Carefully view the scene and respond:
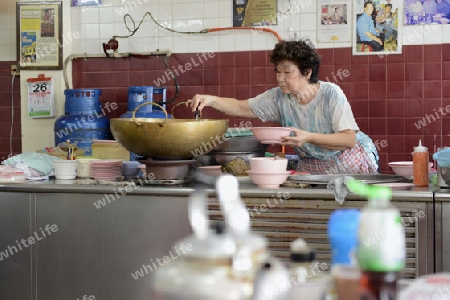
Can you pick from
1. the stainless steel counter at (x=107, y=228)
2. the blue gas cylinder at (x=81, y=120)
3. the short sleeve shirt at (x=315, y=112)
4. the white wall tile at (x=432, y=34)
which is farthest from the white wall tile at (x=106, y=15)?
the stainless steel counter at (x=107, y=228)

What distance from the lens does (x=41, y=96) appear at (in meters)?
6.10

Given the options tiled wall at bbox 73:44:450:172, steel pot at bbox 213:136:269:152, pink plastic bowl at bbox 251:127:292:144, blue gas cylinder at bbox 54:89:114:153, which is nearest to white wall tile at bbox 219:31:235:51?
tiled wall at bbox 73:44:450:172

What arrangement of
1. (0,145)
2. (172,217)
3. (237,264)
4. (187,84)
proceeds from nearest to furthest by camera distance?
(237,264) < (172,217) < (187,84) < (0,145)

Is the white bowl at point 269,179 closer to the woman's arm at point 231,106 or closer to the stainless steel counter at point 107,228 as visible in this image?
the stainless steel counter at point 107,228

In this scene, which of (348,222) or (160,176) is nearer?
(348,222)

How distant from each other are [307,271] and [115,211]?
2.00 meters

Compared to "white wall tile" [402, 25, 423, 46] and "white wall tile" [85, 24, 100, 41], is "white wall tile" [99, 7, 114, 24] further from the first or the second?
"white wall tile" [402, 25, 423, 46]

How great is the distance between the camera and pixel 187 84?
6.02 meters

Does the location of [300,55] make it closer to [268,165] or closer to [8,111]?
[268,165]

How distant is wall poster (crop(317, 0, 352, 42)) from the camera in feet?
18.5

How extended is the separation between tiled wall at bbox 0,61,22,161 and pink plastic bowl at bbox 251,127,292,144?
3.81m

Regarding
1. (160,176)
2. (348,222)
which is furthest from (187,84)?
(348,222)

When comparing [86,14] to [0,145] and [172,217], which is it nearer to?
[0,145]

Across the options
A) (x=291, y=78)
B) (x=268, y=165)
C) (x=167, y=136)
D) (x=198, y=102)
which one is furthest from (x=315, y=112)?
(x=167, y=136)
